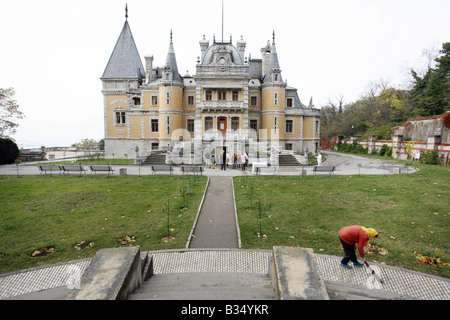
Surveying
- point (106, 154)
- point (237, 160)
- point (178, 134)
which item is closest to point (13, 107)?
point (106, 154)

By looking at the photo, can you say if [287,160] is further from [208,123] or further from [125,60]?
[125,60]

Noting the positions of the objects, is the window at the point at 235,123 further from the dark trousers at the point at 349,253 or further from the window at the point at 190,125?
the dark trousers at the point at 349,253

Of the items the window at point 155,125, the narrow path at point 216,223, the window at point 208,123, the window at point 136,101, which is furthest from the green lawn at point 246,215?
the window at point 136,101

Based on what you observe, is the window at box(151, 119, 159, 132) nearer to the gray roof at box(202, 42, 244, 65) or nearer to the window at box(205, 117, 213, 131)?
the window at box(205, 117, 213, 131)

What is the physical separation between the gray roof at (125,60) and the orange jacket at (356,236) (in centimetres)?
3764

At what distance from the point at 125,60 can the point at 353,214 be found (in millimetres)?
38800

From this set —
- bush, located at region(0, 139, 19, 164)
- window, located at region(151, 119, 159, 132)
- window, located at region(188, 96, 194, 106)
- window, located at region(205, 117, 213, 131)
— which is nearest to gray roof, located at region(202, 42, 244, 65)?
window, located at region(188, 96, 194, 106)

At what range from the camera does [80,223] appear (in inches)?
370

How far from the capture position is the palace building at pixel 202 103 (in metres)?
32.8

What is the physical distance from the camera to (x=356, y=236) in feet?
19.4

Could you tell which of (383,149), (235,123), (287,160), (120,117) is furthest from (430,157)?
(120,117)

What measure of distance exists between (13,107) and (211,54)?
26.5 meters

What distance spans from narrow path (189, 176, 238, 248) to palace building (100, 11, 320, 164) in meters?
18.9
